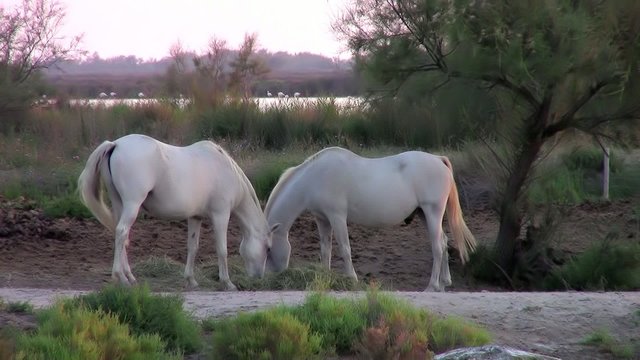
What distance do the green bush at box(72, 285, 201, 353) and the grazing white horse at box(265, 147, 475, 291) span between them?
4.92 m

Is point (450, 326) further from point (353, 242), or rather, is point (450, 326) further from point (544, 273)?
point (353, 242)

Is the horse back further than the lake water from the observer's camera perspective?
No

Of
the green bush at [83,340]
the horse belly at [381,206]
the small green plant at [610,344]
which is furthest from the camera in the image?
the horse belly at [381,206]

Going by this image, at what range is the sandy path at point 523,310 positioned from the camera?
9.22m

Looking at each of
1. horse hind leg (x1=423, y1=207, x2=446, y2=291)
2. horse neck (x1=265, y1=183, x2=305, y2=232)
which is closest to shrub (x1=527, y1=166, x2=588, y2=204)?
horse hind leg (x1=423, y1=207, x2=446, y2=291)

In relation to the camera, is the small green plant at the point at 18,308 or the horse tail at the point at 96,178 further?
the horse tail at the point at 96,178

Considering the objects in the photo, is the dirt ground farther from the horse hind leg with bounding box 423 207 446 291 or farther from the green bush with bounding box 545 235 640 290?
the green bush with bounding box 545 235 640 290

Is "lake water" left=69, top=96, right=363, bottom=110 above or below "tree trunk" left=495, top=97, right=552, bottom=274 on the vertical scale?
above

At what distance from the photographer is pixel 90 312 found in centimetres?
827

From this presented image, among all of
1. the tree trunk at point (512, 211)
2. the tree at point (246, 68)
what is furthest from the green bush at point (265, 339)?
the tree at point (246, 68)

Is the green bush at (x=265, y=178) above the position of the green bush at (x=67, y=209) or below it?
above

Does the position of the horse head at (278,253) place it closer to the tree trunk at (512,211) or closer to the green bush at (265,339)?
the tree trunk at (512,211)

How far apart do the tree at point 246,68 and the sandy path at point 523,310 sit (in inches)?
781

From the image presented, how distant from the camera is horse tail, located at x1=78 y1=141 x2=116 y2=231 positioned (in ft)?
38.6
